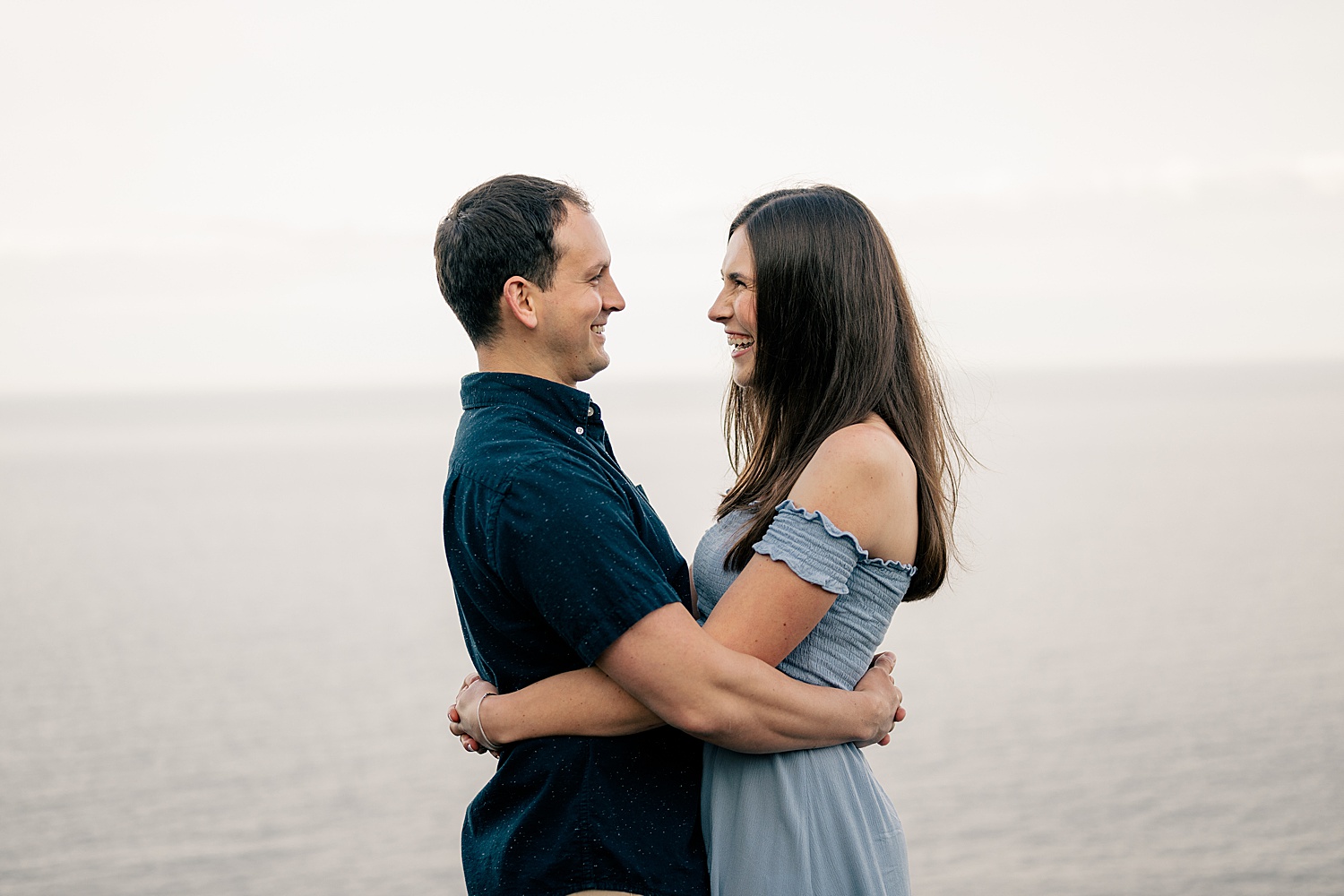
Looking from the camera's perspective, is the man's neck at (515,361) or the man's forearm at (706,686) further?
the man's neck at (515,361)

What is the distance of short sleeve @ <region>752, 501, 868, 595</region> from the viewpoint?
8.03 feet

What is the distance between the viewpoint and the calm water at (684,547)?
14.6 metres

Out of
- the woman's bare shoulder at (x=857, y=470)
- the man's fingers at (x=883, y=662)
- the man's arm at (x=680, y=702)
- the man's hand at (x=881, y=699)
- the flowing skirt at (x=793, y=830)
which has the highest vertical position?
the woman's bare shoulder at (x=857, y=470)

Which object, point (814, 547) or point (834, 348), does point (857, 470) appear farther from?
point (834, 348)

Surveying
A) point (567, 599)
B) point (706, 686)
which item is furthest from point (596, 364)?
point (706, 686)

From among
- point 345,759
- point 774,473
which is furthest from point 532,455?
point 345,759

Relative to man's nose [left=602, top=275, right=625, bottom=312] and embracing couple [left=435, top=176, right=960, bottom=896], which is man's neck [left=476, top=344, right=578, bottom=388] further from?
man's nose [left=602, top=275, right=625, bottom=312]

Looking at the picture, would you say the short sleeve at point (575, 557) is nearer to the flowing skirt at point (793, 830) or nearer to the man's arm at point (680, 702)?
the man's arm at point (680, 702)

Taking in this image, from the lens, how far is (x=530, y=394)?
8.35ft

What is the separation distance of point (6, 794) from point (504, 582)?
16535mm

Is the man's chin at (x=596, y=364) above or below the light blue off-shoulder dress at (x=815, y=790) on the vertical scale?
above

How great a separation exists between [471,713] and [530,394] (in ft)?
2.20

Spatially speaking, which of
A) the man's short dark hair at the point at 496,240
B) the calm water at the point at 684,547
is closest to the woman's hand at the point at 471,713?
the man's short dark hair at the point at 496,240

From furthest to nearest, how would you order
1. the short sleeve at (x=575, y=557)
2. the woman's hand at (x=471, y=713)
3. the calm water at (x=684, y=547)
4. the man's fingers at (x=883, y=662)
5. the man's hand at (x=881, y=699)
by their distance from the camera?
the calm water at (x=684, y=547) < the man's fingers at (x=883, y=662) < the man's hand at (x=881, y=699) < the woman's hand at (x=471, y=713) < the short sleeve at (x=575, y=557)
